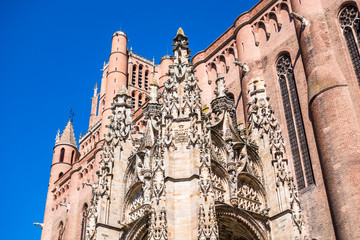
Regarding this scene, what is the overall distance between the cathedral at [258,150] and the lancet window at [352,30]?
5 centimetres

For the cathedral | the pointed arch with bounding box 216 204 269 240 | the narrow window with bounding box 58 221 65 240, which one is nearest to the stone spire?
the narrow window with bounding box 58 221 65 240

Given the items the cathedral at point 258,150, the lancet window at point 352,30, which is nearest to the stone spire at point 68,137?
the cathedral at point 258,150

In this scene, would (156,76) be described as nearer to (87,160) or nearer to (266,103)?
(87,160)

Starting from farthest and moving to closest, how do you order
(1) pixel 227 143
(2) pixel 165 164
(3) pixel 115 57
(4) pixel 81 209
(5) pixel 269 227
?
(3) pixel 115 57 → (4) pixel 81 209 → (1) pixel 227 143 → (5) pixel 269 227 → (2) pixel 165 164

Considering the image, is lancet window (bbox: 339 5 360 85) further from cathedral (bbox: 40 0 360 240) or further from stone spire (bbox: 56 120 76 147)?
stone spire (bbox: 56 120 76 147)

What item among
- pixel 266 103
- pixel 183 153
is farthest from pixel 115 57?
pixel 183 153

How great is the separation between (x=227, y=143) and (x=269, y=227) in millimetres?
3555

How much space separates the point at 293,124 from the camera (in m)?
21.2

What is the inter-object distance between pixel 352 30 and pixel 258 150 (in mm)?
6794

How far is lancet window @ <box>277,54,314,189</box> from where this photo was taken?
19641mm

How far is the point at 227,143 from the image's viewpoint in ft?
60.3

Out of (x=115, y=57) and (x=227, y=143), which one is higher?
(x=115, y=57)

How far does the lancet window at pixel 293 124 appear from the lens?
1964cm

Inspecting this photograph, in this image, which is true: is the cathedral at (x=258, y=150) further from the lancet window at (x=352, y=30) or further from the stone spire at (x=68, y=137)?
the stone spire at (x=68, y=137)
